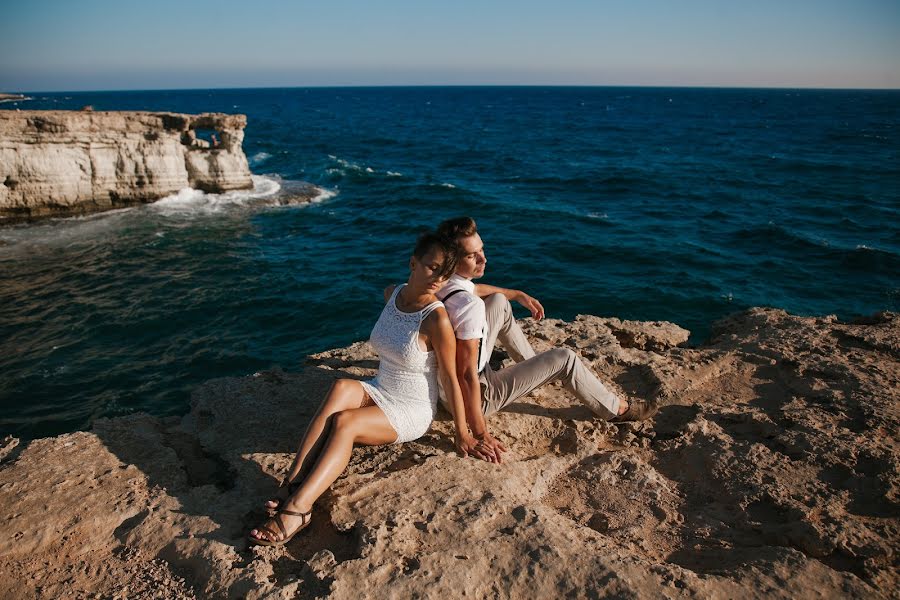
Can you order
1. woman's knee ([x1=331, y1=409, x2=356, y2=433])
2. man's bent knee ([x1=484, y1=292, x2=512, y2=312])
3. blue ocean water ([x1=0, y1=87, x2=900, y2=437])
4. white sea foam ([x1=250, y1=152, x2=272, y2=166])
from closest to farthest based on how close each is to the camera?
woman's knee ([x1=331, y1=409, x2=356, y2=433]) → man's bent knee ([x1=484, y1=292, x2=512, y2=312]) → blue ocean water ([x1=0, y1=87, x2=900, y2=437]) → white sea foam ([x1=250, y1=152, x2=272, y2=166])

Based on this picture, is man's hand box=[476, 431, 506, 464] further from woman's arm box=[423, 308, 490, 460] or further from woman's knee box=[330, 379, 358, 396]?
woman's knee box=[330, 379, 358, 396]

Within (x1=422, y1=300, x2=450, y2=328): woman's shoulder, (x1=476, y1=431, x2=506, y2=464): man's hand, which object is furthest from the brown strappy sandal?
(x1=422, y1=300, x2=450, y2=328): woman's shoulder

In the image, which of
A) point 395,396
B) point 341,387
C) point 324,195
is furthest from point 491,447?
point 324,195

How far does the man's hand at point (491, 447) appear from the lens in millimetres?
3988

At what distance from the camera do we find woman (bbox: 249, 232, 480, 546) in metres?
3.50

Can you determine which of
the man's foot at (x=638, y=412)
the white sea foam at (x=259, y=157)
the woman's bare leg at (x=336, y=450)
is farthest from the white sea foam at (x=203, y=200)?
the man's foot at (x=638, y=412)

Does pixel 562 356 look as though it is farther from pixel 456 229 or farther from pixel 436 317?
pixel 456 229

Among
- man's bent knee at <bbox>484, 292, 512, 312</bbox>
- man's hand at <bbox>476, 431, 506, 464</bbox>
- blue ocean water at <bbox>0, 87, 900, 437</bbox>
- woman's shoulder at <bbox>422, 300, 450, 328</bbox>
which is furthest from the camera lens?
blue ocean water at <bbox>0, 87, 900, 437</bbox>

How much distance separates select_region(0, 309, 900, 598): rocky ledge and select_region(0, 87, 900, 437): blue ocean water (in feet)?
17.2

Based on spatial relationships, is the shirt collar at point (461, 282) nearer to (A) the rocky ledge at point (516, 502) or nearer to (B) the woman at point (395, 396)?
(B) the woman at point (395, 396)

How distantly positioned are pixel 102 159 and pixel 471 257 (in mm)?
23086

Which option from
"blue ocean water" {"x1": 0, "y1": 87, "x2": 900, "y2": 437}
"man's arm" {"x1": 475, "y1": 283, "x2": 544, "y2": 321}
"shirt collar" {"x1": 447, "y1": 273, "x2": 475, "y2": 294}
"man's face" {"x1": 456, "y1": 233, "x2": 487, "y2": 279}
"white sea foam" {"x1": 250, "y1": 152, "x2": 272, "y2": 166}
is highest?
"white sea foam" {"x1": 250, "y1": 152, "x2": 272, "y2": 166}

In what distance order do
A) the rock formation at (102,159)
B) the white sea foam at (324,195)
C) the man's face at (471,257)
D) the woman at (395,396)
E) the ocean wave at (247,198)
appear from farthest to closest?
the white sea foam at (324,195) → the ocean wave at (247,198) → the rock formation at (102,159) → the man's face at (471,257) → the woman at (395,396)

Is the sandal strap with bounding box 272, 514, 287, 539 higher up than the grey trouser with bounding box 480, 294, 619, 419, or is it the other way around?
the grey trouser with bounding box 480, 294, 619, 419
